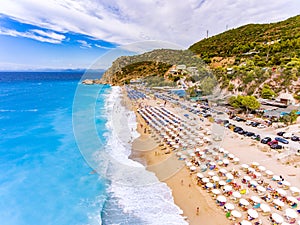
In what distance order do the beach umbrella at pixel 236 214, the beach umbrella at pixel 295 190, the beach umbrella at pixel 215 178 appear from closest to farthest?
the beach umbrella at pixel 236 214 < the beach umbrella at pixel 295 190 < the beach umbrella at pixel 215 178

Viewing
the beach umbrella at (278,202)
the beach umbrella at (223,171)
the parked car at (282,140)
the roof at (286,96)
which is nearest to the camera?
the beach umbrella at (278,202)

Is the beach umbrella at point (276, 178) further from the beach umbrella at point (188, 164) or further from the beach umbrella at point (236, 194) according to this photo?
the beach umbrella at point (188, 164)

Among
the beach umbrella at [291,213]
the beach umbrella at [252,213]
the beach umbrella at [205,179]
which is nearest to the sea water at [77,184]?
the beach umbrella at [205,179]

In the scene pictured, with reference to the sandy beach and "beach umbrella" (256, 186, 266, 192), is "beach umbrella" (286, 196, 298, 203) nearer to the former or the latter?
"beach umbrella" (256, 186, 266, 192)

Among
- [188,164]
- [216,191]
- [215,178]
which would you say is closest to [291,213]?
[216,191]

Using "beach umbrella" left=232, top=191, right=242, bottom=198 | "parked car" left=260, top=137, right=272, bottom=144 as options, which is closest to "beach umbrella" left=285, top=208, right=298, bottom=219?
"beach umbrella" left=232, top=191, right=242, bottom=198

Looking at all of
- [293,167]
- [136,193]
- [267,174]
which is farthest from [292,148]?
[136,193]

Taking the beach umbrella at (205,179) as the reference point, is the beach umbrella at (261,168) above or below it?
above

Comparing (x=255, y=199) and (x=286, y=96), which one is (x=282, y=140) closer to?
(x=255, y=199)

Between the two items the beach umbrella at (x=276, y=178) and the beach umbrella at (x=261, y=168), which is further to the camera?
the beach umbrella at (x=261, y=168)
